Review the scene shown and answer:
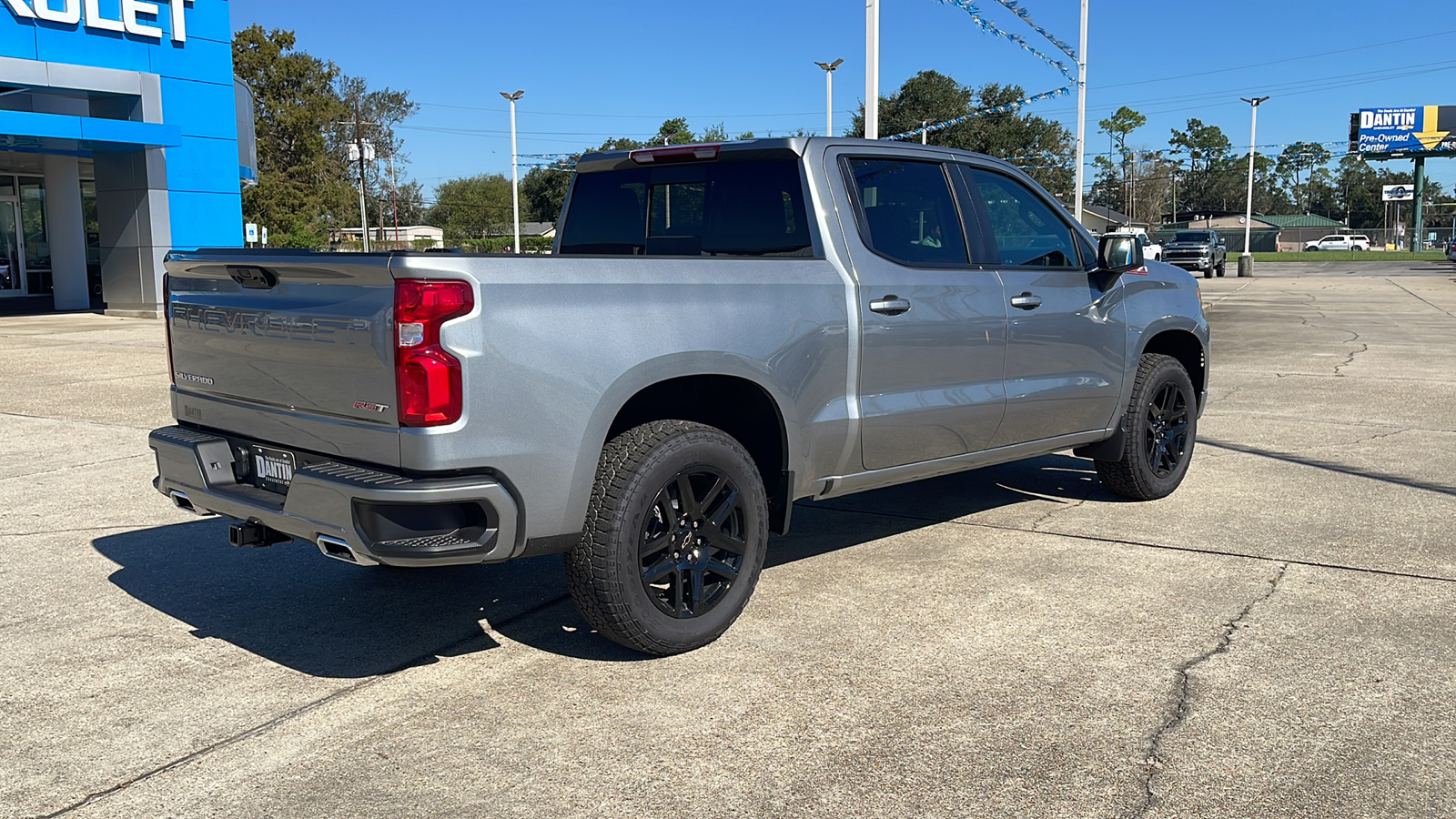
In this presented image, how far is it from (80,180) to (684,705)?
28413mm

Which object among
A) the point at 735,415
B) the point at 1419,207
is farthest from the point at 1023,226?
the point at 1419,207

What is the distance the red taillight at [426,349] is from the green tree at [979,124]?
60.0 meters

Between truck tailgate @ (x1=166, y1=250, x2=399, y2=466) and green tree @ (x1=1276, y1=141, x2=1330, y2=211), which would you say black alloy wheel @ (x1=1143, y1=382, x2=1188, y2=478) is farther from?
green tree @ (x1=1276, y1=141, x2=1330, y2=211)

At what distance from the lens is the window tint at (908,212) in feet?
17.2

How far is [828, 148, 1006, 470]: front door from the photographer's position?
5074 millimetres

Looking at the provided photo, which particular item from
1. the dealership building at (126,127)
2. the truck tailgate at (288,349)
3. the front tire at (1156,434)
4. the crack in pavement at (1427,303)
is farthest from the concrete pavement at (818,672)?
the crack in pavement at (1427,303)

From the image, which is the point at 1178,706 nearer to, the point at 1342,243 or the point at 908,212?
the point at 908,212

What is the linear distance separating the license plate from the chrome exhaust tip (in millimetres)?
335

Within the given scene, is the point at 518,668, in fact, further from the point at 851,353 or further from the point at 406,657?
the point at 851,353

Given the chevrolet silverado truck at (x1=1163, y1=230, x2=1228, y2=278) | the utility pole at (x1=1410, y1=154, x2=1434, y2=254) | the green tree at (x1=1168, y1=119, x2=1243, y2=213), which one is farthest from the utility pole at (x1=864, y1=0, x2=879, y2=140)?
the green tree at (x1=1168, y1=119, x2=1243, y2=213)

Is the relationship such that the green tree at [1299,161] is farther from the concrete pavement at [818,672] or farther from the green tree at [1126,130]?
the concrete pavement at [818,672]

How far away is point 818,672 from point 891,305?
1.62 m

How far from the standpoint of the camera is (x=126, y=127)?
2128 cm

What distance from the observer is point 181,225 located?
23234mm
